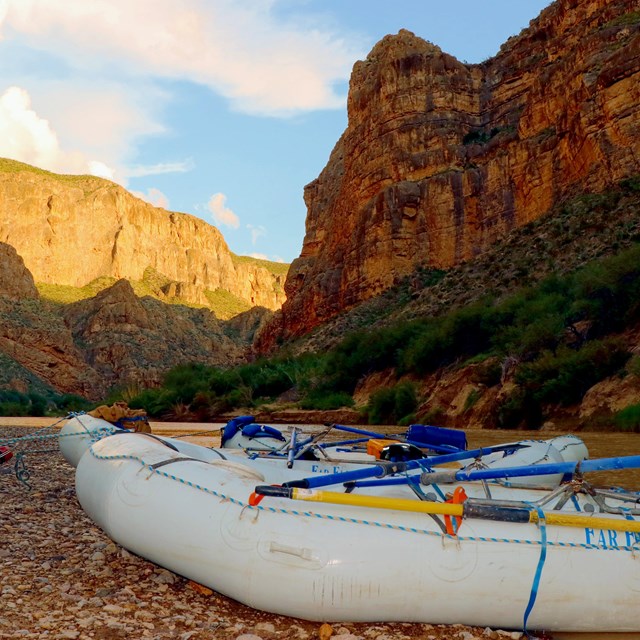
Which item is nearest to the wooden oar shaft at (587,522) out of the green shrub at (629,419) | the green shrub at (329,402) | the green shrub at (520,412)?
the green shrub at (629,419)

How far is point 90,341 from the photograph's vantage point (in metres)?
66.3

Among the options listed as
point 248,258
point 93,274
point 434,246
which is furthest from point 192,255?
point 434,246

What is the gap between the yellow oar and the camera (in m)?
3.34

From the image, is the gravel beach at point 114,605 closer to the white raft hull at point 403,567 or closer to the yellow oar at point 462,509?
the white raft hull at point 403,567

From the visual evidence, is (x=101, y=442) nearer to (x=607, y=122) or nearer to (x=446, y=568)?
(x=446, y=568)

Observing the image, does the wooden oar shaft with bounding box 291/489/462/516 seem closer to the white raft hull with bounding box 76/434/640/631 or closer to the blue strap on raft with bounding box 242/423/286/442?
the white raft hull with bounding box 76/434/640/631

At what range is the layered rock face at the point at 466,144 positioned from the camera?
33438 millimetres

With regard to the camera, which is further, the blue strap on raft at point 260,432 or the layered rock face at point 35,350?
the layered rock face at point 35,350

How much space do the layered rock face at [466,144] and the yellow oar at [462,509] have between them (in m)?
31.1

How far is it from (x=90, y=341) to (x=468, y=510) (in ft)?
222

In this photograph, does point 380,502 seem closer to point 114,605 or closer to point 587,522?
point 587,522

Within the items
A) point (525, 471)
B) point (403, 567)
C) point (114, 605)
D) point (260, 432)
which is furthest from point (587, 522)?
point (260, 432)

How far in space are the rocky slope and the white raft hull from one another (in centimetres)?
5001

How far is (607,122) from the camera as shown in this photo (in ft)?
105
